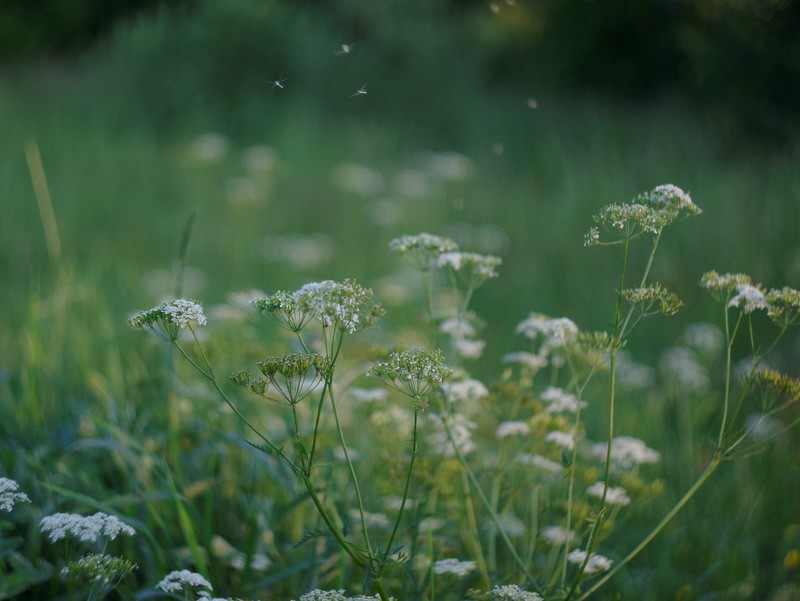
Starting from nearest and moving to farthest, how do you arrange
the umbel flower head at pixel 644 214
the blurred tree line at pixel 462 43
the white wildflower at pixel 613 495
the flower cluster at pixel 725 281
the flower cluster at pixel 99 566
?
the flower cluster at pixel 99 566 → the umbel flower head at pixel 644 214 → the flower cluster at pixel 725 281 → the white wildflower at pixel 613 495 → the blurred tree line at pixel 462 43

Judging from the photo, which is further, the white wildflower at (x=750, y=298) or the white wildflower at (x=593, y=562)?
the white wildflower at (x=593, y=562)

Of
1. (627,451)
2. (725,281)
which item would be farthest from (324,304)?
(627,451)

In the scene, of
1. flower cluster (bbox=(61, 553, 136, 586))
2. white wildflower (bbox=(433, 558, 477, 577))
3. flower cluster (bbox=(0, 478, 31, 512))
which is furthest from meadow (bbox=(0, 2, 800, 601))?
flower cluster (bbox=(0, 478, 31, 512))

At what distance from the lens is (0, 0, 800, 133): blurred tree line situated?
353 inches

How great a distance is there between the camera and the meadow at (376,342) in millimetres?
2318

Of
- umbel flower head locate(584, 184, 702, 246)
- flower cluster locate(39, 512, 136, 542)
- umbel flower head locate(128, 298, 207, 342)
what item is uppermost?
umbel flower head locate(584, 184, 702, 246)

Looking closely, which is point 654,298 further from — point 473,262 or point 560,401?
point 560,401

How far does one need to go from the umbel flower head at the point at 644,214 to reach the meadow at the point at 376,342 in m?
0.18

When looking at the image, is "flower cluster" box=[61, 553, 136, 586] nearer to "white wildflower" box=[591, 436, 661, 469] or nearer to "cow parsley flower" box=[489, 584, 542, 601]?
"cow parsley flower" box=[489, 584, 542, 601]

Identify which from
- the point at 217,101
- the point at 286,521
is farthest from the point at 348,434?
the point at 217,101

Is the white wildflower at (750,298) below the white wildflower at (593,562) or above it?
above

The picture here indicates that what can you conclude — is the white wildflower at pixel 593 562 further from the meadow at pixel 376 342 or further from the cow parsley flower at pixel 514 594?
the cow parsley flower at pixel 514 594

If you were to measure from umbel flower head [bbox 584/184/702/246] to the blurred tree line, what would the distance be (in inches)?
245

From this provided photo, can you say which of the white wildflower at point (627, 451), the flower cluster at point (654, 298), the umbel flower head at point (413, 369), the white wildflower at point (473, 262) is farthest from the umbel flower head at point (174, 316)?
the white wildflower at point (627, 451)
